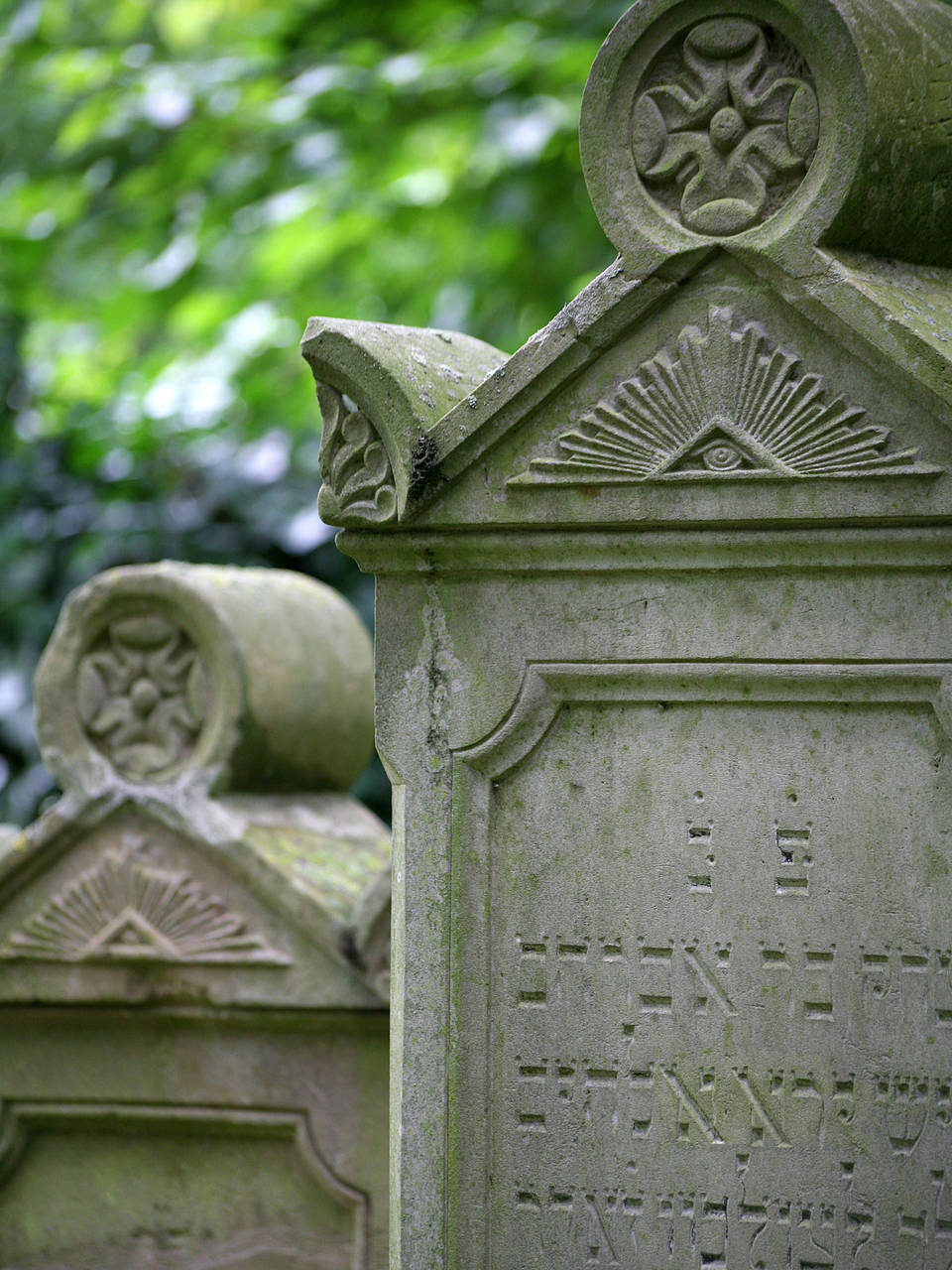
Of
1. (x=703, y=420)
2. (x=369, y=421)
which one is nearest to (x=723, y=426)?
(x=703, y=420)

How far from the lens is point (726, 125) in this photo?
197 cm

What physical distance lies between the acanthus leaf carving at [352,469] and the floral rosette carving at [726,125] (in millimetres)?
487

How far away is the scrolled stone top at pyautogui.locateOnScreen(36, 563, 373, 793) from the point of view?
2971 mm

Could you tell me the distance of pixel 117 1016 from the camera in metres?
3.02

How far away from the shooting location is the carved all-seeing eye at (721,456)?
199cm

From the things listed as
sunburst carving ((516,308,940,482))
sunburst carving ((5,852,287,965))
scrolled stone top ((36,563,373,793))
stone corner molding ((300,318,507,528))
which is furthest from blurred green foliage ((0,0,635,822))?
sunburst carving ((516,308,940,482))

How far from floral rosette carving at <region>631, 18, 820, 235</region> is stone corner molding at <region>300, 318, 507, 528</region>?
41cm

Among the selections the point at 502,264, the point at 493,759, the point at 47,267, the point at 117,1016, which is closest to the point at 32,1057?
the point at 117,1016

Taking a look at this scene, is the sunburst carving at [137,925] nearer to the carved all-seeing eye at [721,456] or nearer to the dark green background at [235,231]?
the carved all-seeing eye at [721,456]

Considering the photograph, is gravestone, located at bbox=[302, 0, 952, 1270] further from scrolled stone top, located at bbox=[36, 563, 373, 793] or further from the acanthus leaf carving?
scrolled stone top, located at bbox=[36, 563, 373, 793]

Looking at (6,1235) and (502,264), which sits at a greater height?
(502,264)

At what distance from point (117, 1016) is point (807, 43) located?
2.09 m

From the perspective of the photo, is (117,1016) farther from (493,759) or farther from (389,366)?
(389,366)

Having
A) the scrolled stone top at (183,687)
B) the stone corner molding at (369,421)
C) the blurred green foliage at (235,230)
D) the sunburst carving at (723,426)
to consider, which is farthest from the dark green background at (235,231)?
the sunburst carving at (723,426)
